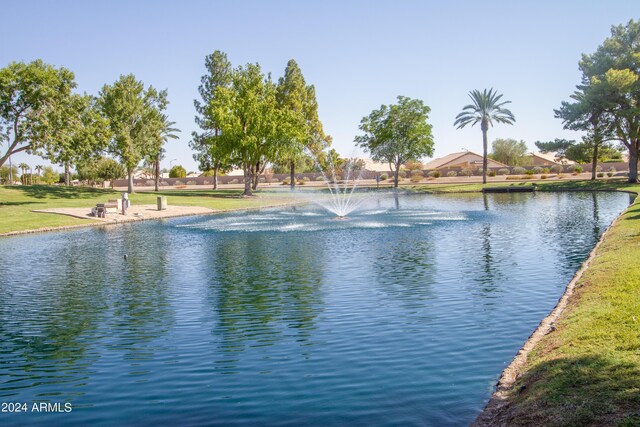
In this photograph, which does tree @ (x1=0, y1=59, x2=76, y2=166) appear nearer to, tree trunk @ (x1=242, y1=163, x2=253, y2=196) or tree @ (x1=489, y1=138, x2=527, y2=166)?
tree trunk @ (x1=242, y1=163, x2=253, y2=196)

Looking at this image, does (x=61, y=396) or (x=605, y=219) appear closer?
(x=61, y=396)

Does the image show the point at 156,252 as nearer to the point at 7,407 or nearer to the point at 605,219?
the point at 7,407

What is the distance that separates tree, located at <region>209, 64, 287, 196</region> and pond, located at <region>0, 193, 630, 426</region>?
40085 millimetres

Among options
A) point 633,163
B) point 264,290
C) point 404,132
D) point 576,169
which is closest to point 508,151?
point 576,169

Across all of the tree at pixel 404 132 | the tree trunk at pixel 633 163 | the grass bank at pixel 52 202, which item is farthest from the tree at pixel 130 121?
the tree trunk at pixel 633 163

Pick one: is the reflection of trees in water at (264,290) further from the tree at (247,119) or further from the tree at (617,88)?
the tree at (617,88)

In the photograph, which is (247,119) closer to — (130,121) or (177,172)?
(130,121)

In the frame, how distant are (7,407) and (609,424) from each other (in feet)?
27.8

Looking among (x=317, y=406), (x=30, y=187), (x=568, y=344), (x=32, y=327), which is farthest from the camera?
(x=30, y=187)

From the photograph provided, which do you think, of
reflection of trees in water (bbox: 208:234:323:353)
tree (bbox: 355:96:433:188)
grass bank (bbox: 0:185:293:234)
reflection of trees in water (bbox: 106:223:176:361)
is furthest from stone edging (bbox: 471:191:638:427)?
tree (bbox: 355:96:433:188)

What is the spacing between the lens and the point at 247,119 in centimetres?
6762

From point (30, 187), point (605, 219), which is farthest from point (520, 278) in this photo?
point (30, 187)

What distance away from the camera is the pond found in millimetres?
9000

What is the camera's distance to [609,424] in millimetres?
6504
